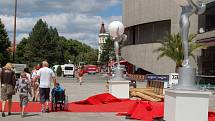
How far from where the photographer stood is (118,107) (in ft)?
64.1

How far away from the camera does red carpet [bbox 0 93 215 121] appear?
15.7m

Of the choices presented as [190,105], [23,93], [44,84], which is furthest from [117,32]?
[190,105]

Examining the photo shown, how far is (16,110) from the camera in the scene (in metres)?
17.5

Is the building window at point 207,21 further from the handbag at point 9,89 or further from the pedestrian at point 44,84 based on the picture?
the handbag at point 9,89

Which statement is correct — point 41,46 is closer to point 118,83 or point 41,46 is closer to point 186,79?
point 118,83

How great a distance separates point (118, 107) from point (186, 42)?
7.85 m

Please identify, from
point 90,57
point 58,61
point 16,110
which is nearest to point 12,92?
point 16,110

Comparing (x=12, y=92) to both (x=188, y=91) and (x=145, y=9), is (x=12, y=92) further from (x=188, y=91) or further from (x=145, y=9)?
(x=145, y=9)

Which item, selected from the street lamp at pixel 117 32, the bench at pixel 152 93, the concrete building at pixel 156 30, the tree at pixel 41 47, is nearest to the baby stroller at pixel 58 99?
the bench at pixel 152 93

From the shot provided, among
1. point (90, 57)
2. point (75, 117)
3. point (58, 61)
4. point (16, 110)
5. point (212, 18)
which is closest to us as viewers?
point (75, 117)

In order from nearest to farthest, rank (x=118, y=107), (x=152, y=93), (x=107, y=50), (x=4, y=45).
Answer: (x=118, y=107) < (x=152, y=93) < (x=4, y=45) < (x=107, y=50)

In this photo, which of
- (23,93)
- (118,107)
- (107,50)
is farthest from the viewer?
(107,50)

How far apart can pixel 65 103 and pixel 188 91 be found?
7459 millimetres

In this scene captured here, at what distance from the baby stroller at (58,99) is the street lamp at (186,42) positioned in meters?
6.63
